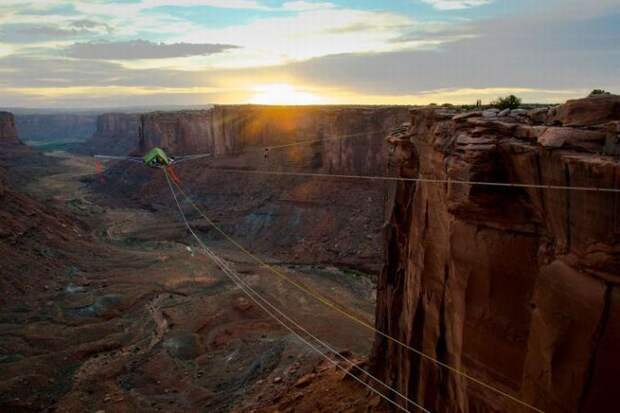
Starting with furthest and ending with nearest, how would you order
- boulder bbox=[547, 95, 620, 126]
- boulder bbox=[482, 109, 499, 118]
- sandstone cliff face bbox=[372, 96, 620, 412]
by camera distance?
1. boulder bbox=[482, 109, 499, 118]
2. boulder bbox=[547, 95, 620, 126]
3. sandstone cliff face bbox=[372, 96, 620, 412]

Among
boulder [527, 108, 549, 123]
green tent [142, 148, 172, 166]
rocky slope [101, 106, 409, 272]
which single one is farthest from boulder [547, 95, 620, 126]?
green tent [142, 148, 172, 166]

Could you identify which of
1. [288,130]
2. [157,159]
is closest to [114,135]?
[157,159]

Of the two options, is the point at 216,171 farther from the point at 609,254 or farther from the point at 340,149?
the point at 609,254

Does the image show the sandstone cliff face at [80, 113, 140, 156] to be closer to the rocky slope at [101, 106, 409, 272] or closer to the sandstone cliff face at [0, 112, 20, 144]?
the sandstone cliff face at [0, 112, 20, 144]

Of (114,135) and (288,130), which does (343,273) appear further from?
(114,135)

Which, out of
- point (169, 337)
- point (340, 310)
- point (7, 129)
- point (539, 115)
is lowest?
point (169, 337)

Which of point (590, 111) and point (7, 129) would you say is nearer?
point (590, 111)
